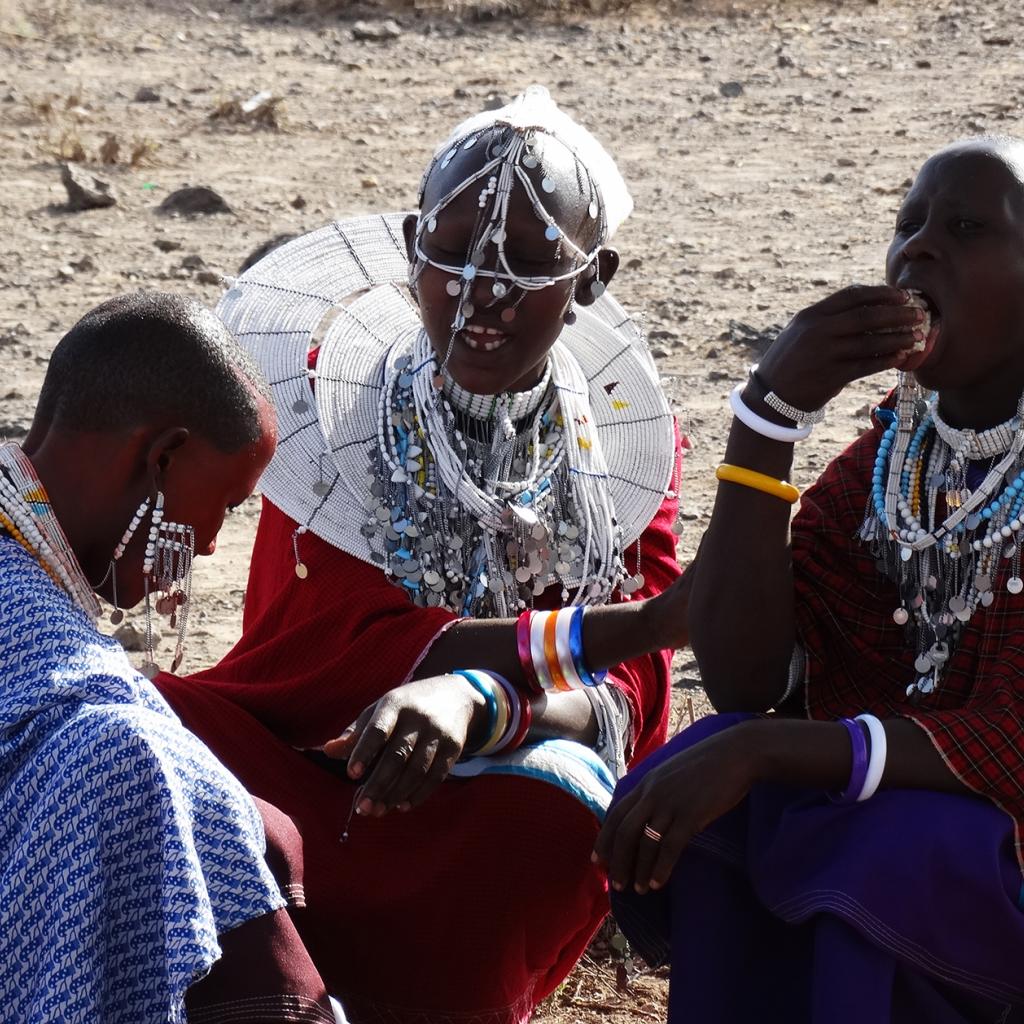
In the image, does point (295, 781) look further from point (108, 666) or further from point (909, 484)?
point (909, 484)

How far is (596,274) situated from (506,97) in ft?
22.8

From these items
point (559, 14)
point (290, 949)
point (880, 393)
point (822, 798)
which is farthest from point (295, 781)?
point (559, 14)

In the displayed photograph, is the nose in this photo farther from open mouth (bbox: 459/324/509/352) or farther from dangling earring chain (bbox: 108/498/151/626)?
dangling earring chain (bbox: 108/498/151/626)

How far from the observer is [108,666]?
99.9 inches

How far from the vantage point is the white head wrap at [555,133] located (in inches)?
146

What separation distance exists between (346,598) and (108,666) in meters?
1.18

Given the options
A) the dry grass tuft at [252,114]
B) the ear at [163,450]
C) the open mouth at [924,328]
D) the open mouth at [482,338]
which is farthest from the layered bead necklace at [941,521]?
the dry grass tuft at [252,114]

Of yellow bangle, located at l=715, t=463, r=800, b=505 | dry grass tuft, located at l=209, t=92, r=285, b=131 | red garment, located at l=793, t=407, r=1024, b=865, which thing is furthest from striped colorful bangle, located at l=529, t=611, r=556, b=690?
dry grass tuft, located at l=209, t=92, r=285, b=131

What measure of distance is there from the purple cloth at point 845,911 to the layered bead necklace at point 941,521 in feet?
1.27

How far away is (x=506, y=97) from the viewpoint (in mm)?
10516

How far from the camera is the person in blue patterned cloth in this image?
2404 mm

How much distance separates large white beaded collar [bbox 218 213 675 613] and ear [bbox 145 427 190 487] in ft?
3.17

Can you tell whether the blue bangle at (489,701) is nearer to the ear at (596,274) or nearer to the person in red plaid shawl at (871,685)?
the person in red plaid shawl at (871,685)

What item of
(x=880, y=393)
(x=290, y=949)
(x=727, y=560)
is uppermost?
(x=727, y=560)
